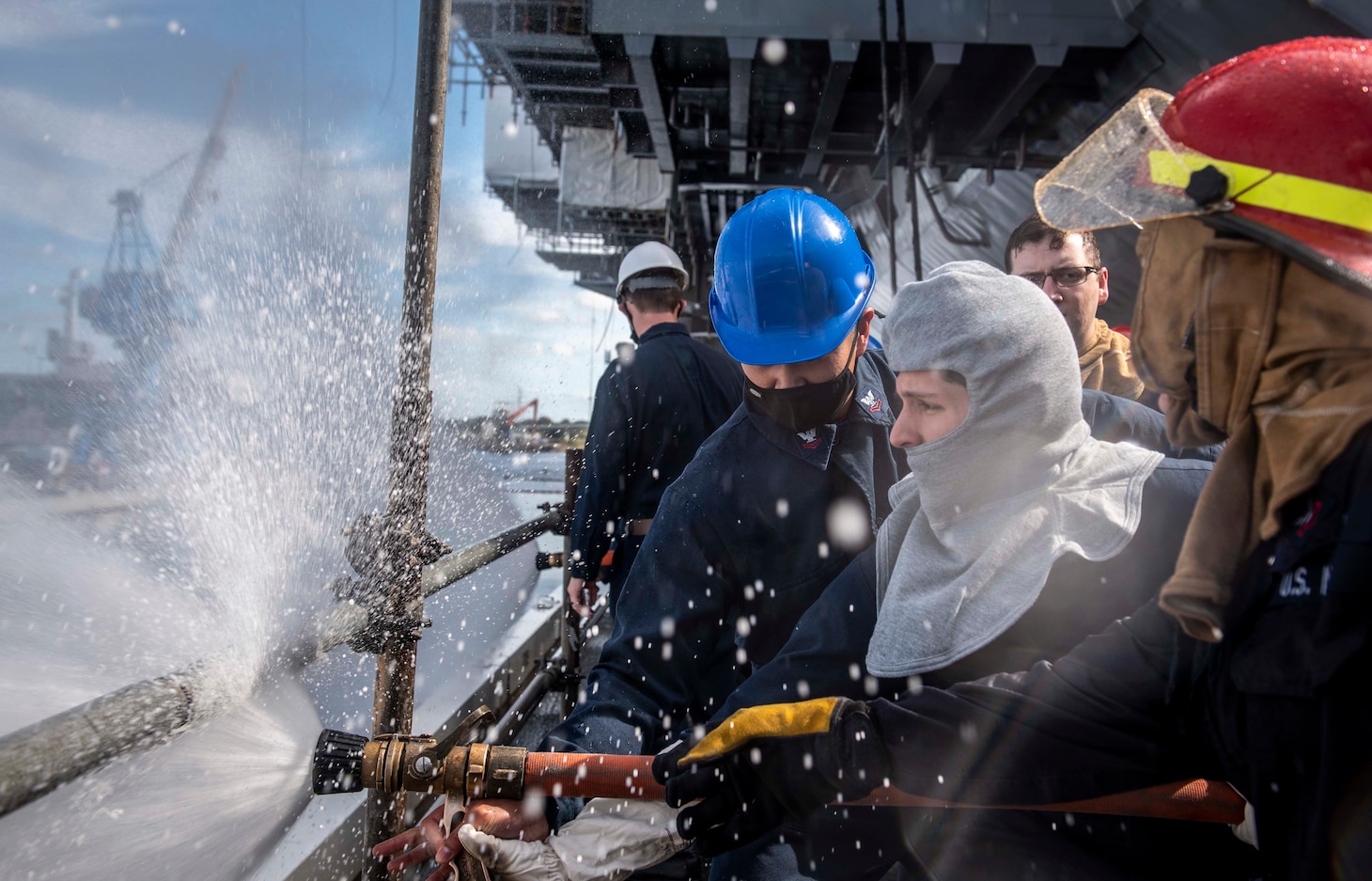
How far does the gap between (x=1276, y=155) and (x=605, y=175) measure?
13476 millimetres

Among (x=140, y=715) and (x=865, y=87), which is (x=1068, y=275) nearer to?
(x=140, y=715)

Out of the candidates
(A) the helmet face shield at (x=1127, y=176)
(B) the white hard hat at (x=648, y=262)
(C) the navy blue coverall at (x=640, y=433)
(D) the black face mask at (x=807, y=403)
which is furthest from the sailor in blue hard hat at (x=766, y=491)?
(B) the white hard hat at (x=648, y=262)

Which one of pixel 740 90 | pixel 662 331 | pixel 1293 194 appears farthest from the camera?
pixel 740 90

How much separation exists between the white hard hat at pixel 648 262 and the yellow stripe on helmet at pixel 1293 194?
3.22m

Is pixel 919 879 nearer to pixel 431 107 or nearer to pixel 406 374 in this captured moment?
pixel 406 374

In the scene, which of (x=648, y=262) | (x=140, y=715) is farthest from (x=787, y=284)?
(x=648, y=262)

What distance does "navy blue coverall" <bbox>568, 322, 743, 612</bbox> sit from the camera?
3.49 m

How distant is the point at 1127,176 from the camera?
1098mm

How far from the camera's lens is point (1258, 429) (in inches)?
38.1

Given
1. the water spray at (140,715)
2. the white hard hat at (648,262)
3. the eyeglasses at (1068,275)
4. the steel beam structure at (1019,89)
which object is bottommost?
the water spray at (140,715)

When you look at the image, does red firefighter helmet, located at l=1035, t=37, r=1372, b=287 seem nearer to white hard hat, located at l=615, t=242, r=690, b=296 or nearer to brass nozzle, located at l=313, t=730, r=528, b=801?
brass nozzle, located at l=313, t=730, r=528, b=801

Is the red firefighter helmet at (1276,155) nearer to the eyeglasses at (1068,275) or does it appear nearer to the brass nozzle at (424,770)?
the brass nozzle at (424,770)

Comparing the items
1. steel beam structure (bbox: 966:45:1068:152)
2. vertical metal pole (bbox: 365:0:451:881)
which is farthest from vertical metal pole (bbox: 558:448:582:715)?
steel beam structure (bbox: 966:45:1068:152)

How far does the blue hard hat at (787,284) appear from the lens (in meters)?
1.97
